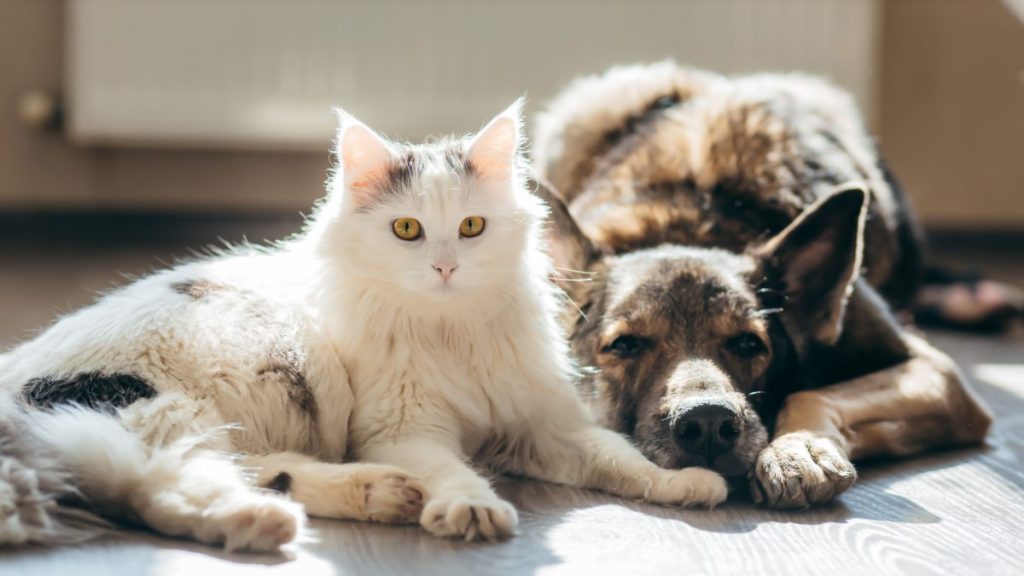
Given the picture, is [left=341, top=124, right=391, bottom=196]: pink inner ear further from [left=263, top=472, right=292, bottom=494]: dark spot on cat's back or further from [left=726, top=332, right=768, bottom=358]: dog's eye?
[left=726, top=332, right=768, bottom=358]: dog's eye

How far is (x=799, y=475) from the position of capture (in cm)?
150

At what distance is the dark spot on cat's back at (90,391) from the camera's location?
4.28ft

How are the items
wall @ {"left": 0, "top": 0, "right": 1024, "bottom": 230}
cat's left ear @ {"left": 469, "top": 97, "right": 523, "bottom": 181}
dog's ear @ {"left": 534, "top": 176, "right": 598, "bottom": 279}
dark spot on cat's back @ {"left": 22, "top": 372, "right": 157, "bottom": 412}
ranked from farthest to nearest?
wall @ {"left": 0, "top": 0, "right": 1024, "bottom": 230} → dog's ear @ {"left": 534, "top": 176, "right": 598, "bottom": 279} → cat's left ear @ {"left": 469, "top": 97, "right": 523, "bottom": 181} → dark spot on cat's back @ {"left": 22, "top": 372, "right": 157, "bottom": 412}

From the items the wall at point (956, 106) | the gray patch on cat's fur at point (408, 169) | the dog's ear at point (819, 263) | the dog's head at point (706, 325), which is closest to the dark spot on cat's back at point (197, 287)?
the gray patch on cat's fur at point (408, 169)

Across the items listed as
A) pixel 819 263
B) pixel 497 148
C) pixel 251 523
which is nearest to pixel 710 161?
pixel 819 263

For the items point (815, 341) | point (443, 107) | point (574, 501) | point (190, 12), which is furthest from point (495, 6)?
point (574, 501)

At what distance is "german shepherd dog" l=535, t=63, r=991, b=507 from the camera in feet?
5.15

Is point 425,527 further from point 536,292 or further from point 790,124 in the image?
point 790,124

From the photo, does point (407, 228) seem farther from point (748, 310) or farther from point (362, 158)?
point (748, 310)

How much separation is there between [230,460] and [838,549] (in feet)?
2.48

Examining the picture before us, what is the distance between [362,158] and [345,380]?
0.32m

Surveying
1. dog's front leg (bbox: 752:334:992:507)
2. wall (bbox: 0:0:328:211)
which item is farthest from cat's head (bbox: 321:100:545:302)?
wall (bbox: 0:0:328:211)

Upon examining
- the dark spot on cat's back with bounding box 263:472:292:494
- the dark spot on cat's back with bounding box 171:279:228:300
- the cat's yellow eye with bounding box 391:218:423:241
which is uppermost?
the cat's yellow eye with bounding box 391:218:423:241

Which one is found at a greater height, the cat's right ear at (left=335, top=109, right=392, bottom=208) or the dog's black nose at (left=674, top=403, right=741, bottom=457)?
the cat's right ear at (left=335, top=109, right=392, bottom=208)
